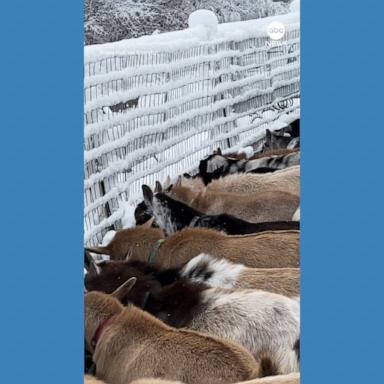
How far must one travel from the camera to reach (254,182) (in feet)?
15.6

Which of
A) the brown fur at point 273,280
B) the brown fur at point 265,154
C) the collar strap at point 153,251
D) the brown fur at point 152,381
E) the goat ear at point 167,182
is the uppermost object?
the brown fur at point 265,154

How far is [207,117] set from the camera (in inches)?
185

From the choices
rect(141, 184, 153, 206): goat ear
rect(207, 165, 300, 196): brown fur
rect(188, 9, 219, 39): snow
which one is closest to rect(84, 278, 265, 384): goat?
rect(141, 184, 153, 206): goat ear

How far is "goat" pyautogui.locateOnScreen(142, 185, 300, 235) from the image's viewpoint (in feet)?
15.2

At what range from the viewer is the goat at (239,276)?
4434mm

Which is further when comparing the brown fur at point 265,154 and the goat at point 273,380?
the brown fur at point 265,154

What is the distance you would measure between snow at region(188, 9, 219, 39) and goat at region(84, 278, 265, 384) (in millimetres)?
1234

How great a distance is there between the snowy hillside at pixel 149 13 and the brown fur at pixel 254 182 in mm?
742

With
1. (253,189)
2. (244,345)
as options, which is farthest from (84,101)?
(244,345)

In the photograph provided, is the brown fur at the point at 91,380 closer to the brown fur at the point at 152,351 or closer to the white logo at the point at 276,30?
the brown fur at the point at 152,351

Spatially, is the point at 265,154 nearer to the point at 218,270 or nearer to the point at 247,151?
the point at 247,151

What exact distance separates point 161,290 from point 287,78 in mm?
1133

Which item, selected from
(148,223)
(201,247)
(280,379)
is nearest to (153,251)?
(148,223)

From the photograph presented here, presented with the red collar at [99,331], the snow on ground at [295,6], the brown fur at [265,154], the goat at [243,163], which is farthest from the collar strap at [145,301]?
the snow on ground at [295,6]
